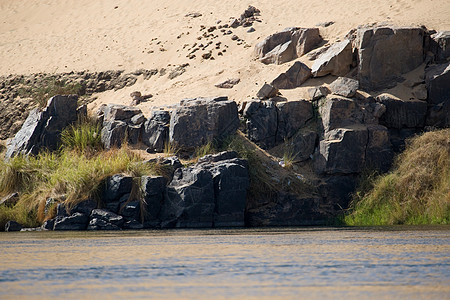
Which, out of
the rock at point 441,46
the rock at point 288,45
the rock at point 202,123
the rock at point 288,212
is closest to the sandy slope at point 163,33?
the rock at point 288,45

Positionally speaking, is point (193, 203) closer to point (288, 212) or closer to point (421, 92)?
point (288, 212)

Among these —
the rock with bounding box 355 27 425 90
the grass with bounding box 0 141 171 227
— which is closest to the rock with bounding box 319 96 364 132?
the rock with bounding box 355 27 425 90

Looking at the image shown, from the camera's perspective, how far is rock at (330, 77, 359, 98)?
2192cm

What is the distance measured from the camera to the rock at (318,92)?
22.2 m

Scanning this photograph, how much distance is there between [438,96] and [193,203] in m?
8.93

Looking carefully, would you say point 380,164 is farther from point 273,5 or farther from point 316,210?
point 273,5

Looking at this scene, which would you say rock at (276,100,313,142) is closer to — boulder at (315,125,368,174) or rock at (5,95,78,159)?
boulder at (315,125,368,174)

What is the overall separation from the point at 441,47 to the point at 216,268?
1666 cm

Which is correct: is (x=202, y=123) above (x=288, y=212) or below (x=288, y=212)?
above

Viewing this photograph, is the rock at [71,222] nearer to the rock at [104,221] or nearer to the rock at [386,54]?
the rock at [104,221]

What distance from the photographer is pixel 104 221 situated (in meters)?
18.4

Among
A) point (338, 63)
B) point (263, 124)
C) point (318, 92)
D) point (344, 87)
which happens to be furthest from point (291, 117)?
point (338, 63)

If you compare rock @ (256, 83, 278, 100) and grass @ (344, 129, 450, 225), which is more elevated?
rock @ (256, 83, 278, 100)

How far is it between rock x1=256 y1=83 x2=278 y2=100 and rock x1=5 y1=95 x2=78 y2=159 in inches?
253
